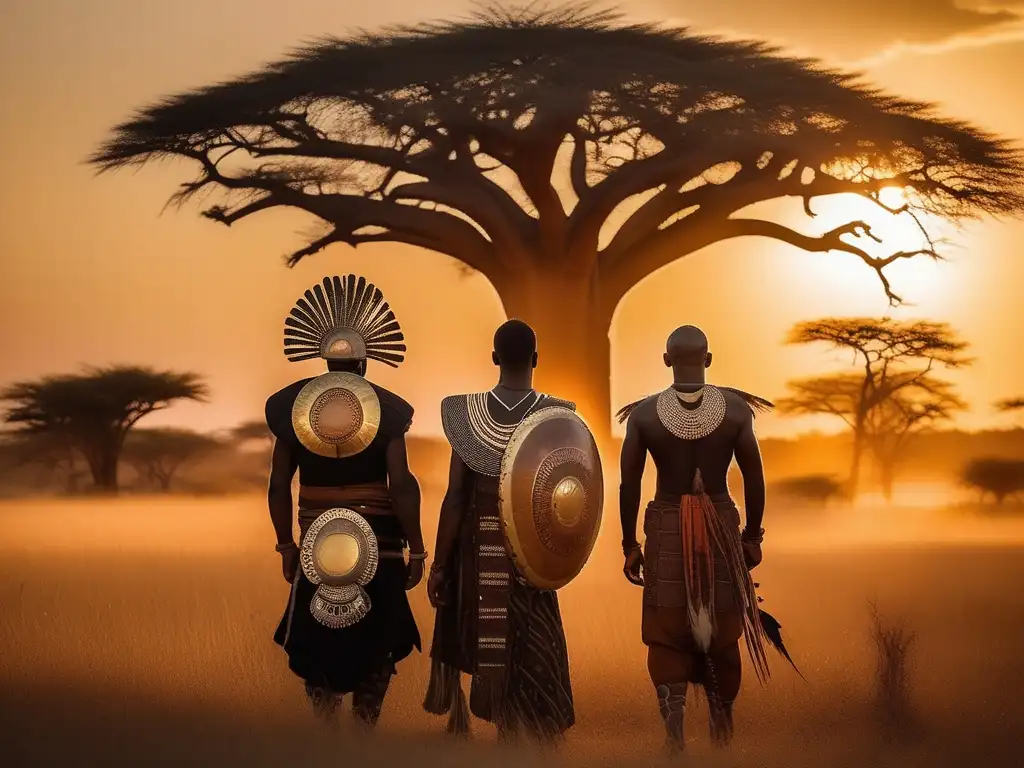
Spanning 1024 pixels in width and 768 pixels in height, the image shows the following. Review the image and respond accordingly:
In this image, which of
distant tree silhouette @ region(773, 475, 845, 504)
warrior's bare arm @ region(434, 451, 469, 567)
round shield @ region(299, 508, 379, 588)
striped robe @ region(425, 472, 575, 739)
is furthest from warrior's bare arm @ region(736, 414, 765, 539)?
distant tree silhouette @ region(773, 475, 845, 504)

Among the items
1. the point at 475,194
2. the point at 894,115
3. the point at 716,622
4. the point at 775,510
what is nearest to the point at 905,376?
the point at 775,510

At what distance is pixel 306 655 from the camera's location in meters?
7.15

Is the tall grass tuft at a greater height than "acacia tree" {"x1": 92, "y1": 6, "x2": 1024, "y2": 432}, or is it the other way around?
"acacia tree" {"x1": 92, "y1": 6, "x2": 1024, "y2": 432}

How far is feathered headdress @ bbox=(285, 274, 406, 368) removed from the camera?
715cm

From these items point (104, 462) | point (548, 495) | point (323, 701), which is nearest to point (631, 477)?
point (548, 495)

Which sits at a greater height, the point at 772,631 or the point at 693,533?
the point at 693,533

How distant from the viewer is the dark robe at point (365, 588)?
7082 millimetres

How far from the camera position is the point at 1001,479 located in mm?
24469

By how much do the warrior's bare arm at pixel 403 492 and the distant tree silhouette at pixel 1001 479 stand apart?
18.8 m

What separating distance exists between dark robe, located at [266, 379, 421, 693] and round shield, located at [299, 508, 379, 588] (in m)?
0.05

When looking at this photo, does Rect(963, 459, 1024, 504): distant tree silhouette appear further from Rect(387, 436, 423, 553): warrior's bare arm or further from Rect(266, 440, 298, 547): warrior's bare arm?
Rect(266, 440, 298, 547): warrior's bare arm

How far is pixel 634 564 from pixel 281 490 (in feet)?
5.21

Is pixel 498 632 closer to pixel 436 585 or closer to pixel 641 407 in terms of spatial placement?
pixel 436 585

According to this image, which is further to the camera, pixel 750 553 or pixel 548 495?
pixel 750 553
